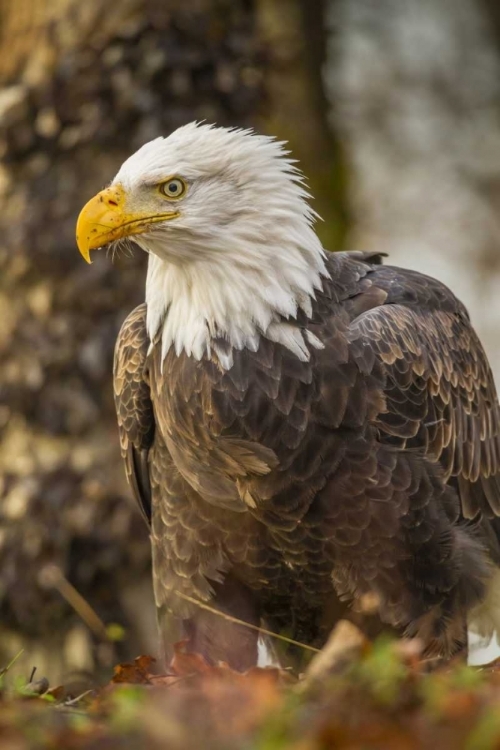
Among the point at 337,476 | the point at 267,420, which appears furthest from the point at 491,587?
the point at 267,420

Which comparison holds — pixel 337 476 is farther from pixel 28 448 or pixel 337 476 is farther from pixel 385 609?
pixel 28 448

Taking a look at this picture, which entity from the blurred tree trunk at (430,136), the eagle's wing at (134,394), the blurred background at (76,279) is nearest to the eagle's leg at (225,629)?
the eagle's wing at (134,394)

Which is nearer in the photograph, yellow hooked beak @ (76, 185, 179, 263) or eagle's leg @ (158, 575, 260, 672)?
yellow hooked beak @ (76, 185, 179, 263)

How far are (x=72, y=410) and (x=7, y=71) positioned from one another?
95.0 inches

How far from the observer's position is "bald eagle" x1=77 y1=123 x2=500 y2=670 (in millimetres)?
4539

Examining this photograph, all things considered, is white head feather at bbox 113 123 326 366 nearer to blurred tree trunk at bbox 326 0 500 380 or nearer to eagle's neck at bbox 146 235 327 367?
eagle's neck at bbox 146 235 327 367

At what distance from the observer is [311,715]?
8.25 ft

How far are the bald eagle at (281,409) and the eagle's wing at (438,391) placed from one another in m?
0.01

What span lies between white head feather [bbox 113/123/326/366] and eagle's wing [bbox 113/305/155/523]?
0.38 meters

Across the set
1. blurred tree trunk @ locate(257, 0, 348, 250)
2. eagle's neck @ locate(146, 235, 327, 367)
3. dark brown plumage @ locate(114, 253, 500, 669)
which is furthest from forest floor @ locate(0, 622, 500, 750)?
blurred tree trunk @ locate(257, 0, 348, 250)

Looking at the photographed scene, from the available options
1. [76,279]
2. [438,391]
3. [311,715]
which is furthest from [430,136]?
[311,715]

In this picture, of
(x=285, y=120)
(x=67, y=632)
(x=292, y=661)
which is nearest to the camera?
(x=292, y=661)

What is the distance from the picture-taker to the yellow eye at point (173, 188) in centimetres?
459

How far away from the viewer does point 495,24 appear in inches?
551
